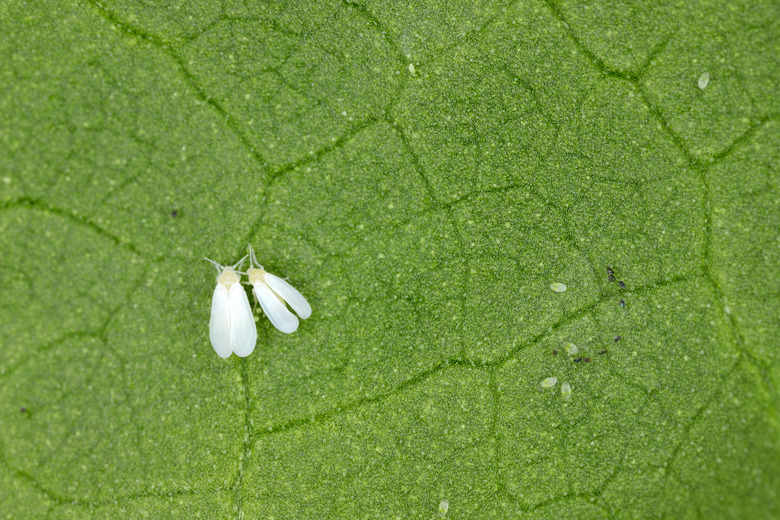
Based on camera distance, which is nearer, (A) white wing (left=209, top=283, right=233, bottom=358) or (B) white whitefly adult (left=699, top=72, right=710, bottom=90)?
(A) white wing (left=209, top=283, right=233, bottom=358)

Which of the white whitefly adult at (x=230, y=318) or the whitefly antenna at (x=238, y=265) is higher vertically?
the whitefly antenna at (x=238, y=265)

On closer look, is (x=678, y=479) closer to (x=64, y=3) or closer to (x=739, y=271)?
(x=739, y=271)

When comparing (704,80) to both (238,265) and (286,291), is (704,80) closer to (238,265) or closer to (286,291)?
(286,291)

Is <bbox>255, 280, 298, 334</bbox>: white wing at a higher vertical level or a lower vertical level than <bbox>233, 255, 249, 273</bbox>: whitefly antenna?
lower

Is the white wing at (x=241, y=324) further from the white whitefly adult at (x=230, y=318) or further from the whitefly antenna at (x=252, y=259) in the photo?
the whitefly antenna at (x=252, y=259)

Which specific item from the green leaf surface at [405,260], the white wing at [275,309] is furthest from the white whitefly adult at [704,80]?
the white wing at [275,309]

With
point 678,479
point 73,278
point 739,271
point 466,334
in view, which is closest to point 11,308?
point 73,278

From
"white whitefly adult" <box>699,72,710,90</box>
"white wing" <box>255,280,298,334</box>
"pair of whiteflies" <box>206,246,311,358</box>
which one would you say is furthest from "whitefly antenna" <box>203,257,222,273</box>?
"white whitefly adult" <box>699,72,710,90</box>

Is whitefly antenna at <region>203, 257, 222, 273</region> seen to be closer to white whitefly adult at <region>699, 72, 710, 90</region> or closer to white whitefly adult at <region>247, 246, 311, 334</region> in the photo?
white whitefly adult at <region>247, 246, 311, 334</region>
